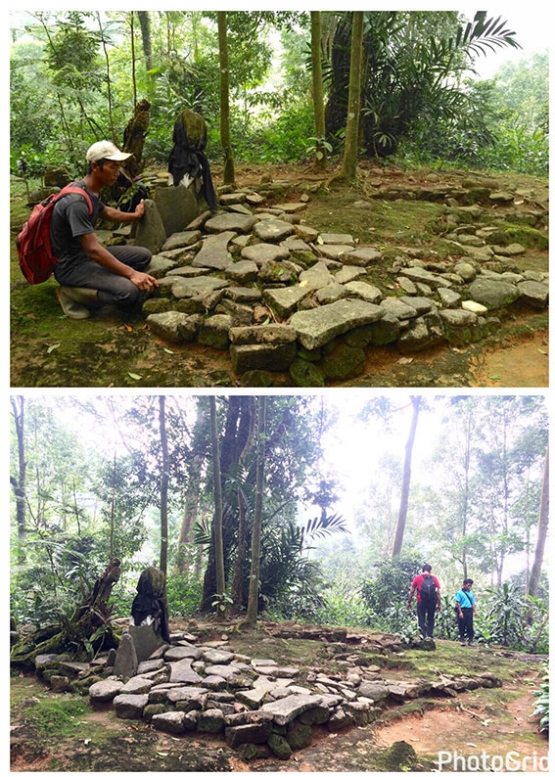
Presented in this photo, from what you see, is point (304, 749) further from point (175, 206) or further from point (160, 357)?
point (175, 206)

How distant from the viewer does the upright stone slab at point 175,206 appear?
5.34 metres

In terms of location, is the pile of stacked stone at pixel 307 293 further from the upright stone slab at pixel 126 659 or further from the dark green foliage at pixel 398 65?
the dark green foliage at pixel 398 65

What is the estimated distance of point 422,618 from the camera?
7.73 m

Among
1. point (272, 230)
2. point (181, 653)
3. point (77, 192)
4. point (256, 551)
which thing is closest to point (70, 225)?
point (77, 192)

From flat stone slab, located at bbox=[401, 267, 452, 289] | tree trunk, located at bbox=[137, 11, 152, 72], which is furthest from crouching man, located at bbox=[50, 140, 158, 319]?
tree trunk, located at bbox=[137, 11, 152, 72]

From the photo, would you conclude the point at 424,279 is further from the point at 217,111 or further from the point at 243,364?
the point at 217,111

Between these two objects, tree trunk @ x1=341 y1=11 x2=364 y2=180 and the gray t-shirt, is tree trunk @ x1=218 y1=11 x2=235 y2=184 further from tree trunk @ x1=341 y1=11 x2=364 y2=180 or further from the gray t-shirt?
the gray t-shirt

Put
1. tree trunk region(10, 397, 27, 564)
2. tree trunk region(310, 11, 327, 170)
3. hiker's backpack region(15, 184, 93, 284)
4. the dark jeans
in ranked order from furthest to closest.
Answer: tree trunk region(10, 397, 27, 564), tree trunk region(310, 11, 327, 170), the dark jeans, hiker's backpack region(15, 184, 93, 284)

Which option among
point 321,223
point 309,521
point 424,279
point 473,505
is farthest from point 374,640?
point 473,505

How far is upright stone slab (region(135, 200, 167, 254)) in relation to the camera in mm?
5109

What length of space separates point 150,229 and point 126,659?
385 centimetres

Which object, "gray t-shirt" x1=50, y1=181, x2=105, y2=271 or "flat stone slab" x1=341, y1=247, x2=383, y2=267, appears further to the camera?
"flat stone slab" x1=341, y1=247, x2=383, y2=267

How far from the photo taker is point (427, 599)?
763cm

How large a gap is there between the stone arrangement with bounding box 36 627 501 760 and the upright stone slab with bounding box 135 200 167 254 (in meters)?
3.53
